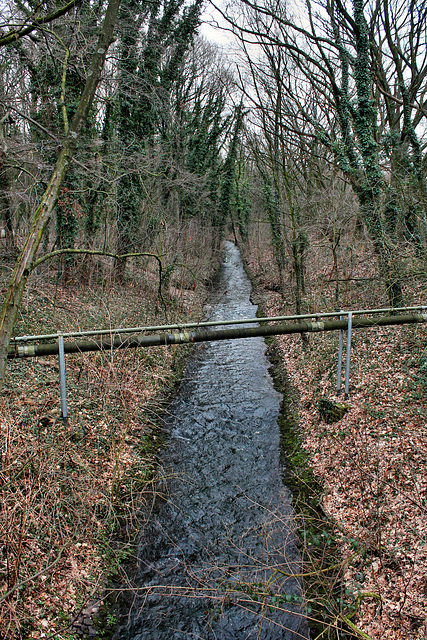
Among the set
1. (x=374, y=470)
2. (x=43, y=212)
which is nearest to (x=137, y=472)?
(x=374, y=470)

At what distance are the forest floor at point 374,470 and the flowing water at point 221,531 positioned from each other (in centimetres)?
A: 52

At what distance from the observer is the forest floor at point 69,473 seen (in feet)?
11.8

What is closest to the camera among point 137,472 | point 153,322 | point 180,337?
point 137,472

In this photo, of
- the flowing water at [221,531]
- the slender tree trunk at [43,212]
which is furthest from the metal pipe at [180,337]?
the flowing water at [221,531]

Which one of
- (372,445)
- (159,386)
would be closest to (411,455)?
(372,445)

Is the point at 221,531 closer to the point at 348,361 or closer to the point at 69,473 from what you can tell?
the point at 69,473

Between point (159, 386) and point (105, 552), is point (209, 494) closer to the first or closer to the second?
point (105, 552)

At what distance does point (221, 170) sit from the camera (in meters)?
29.2

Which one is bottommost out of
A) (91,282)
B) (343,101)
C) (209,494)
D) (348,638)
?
(348,638)

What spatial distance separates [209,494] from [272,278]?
1664 cm

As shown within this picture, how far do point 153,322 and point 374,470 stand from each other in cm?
785

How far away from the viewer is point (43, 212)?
4.11m

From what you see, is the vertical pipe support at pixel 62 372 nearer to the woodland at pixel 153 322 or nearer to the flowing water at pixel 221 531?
the woodland at pixel 153 322

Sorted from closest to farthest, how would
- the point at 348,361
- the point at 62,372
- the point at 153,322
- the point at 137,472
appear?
1. the point at 62,372
2. the point at 137,472
3. the point at 348,361
4. the point at 153,322
